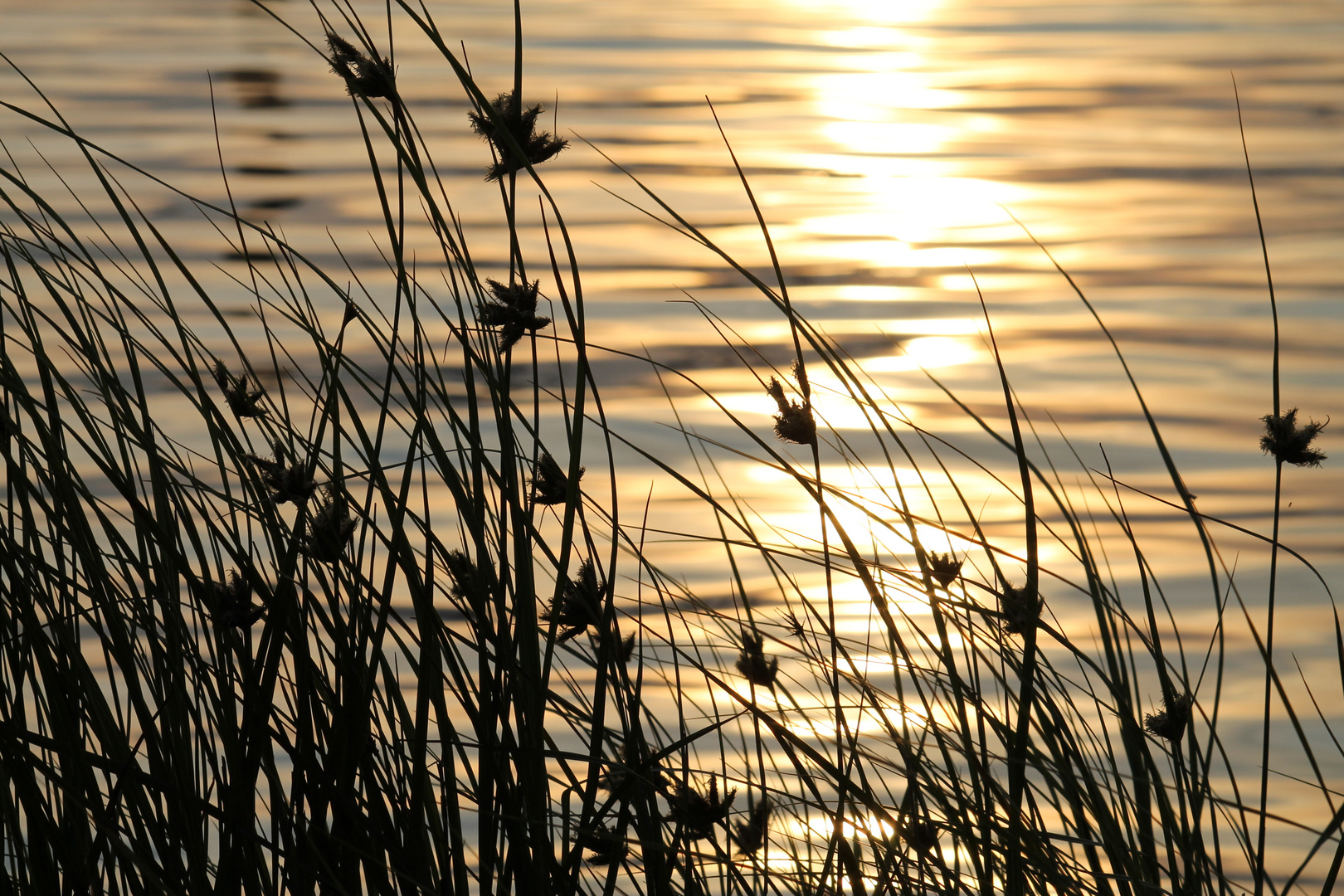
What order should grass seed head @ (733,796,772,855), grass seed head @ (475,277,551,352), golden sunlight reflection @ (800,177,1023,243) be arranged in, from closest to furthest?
grass seed head @ (733,796,772,855) → grass seed head @ (475,277,551,352) → golden sunlight reflection @ (800,177,1023,243)

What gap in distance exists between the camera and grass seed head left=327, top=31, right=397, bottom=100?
0.96 meters

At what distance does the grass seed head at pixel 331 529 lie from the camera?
3.37 feet

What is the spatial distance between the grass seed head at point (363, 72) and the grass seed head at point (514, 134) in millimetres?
59

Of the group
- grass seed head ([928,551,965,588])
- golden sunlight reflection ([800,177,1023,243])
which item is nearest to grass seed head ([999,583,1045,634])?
grass seed head ([928,551,965,588])

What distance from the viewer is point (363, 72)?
0.98m

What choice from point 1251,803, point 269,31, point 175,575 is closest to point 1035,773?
point 1251,803

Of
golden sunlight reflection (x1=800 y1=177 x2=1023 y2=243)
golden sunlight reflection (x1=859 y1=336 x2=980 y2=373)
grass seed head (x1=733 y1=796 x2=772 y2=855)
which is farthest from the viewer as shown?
Answer: golden sunlight reflection (x1=800 y1=177 x2=1023 y2=243)

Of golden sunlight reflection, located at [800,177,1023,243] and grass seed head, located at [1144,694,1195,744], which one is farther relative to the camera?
golden sunlight reflection, located at [800,177,1023,243]

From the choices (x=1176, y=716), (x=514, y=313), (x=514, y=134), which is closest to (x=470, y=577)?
(x=514, y=313)

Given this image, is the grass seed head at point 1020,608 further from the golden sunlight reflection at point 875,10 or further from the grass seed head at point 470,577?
the golden sunlight reflection at point 875,10

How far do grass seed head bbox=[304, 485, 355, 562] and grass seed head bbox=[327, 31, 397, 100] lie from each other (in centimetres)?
27

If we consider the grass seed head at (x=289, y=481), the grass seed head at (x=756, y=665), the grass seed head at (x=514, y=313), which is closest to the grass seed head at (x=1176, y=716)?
the grass seed head at (x=756, y=665)

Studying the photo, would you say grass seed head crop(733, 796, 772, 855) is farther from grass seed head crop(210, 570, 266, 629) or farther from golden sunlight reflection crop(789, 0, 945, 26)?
golden sunlight reflection crop(789, 0, 945, 26)

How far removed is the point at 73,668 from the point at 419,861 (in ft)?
0.97
